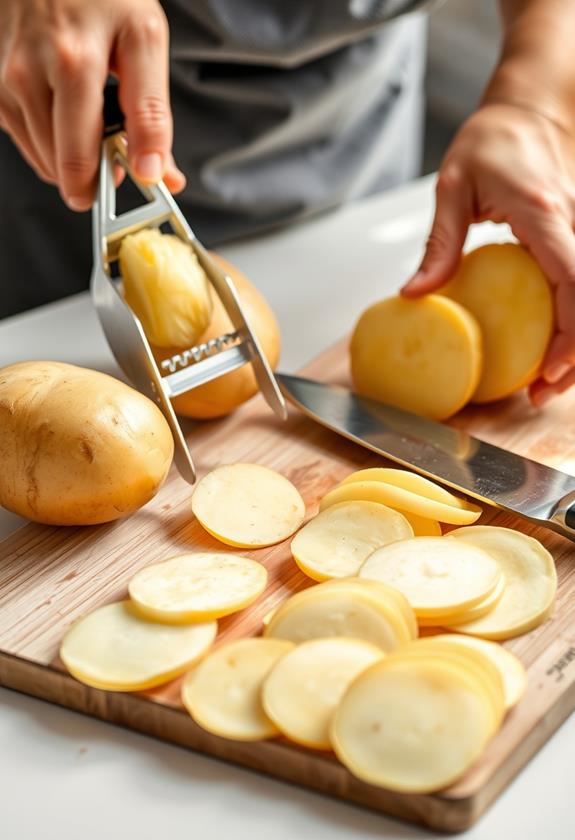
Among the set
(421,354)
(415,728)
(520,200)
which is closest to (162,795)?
(415,728)

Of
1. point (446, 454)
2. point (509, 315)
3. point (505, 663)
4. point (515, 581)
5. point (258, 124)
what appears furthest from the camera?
point (258, 124)

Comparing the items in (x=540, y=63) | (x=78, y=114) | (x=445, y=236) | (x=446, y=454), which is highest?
(x=78, y=114)

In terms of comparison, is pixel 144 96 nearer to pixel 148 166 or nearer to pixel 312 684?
pixel 148 166

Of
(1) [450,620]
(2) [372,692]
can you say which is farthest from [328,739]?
(1) [450,620]

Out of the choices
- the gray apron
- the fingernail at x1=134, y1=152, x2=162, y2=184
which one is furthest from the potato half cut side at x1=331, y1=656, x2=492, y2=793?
the gray apron

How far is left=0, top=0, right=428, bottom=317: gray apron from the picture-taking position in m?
1.63

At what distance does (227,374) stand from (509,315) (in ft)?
1.21

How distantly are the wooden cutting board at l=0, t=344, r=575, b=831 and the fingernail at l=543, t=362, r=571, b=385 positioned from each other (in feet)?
0.14

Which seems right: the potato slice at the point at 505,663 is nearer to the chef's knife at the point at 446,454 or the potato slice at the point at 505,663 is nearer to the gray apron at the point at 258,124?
the chef's knife at the point at 446,454

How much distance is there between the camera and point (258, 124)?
1795 mm

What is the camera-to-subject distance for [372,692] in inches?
30.3

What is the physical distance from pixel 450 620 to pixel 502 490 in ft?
0.84

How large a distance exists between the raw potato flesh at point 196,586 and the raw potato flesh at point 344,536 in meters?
0.05

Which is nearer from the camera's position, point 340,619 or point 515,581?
point 340,619
